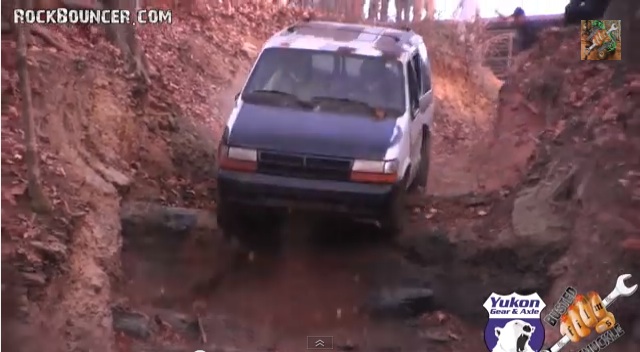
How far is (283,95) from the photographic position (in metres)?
3.00

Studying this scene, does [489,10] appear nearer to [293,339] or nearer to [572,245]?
[572,245]

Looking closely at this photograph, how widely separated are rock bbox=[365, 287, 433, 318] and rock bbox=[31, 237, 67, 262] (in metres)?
1.01

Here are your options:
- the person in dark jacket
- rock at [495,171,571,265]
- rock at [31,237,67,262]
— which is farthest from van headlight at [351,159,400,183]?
rock at [31,237,67,262]

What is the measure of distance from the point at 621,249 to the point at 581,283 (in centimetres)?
17

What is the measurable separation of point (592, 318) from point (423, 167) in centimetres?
75

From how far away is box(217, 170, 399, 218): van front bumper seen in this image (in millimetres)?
2945

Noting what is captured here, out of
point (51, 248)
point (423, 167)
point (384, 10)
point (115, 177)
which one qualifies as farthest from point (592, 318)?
point (51, 248)

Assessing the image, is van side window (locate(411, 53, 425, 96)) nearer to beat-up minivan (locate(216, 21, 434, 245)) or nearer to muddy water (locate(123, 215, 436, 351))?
beat-up minivan (locate(216, 21, 434, 245))

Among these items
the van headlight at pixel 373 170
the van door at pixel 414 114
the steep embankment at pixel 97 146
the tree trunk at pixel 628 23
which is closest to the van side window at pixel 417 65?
the van door at pixel 414 114

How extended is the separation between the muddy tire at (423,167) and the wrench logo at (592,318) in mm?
633

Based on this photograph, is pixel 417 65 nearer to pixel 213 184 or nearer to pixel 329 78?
pixel 329 78

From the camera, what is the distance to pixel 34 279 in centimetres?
295

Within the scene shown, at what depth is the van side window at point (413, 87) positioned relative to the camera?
302 centimetres

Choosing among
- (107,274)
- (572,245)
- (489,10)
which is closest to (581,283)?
(572,245)
